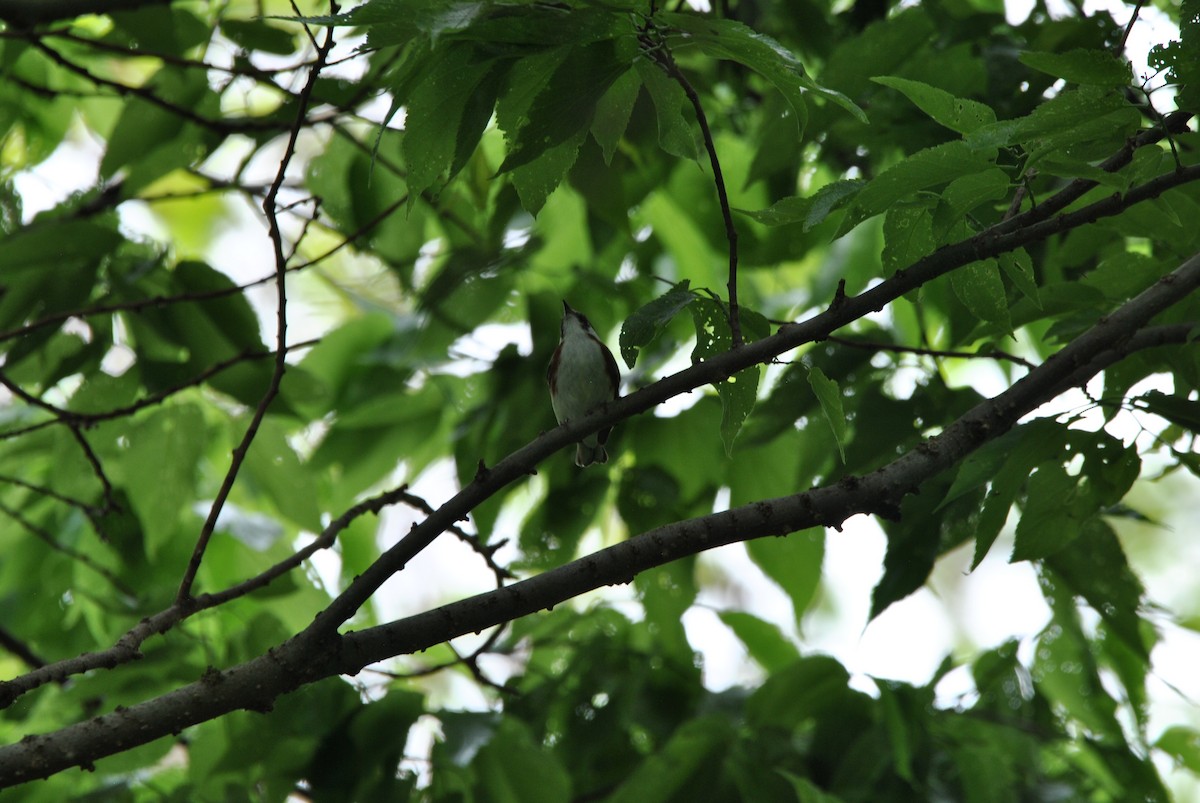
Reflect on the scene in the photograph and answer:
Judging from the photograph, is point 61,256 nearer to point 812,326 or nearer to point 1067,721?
point 812,326

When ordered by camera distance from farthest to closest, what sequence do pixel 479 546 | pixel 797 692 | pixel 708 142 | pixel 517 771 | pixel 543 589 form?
pixel 797 692 < pixel 517 771 < pixel 479 546 < pixel 543 589 < pixel 708 142

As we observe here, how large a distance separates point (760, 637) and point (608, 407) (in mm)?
2132

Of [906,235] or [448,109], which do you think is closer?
[448,109]

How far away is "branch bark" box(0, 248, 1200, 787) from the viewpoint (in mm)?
2084

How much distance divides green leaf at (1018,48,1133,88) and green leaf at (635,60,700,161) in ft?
1.99

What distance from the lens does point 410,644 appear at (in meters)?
2.15

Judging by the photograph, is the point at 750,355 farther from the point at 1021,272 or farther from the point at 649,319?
the point at 1021,272

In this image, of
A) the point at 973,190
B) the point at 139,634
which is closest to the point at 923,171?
the point at 973,190

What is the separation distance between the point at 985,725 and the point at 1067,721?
0.57 metres

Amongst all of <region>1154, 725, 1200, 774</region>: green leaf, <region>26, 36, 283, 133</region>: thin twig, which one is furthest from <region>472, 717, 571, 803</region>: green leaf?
<region>1154, 725, 1200, 774</region>: green leaf

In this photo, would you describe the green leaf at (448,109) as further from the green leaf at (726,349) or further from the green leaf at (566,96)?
the green leaf at (726,349)

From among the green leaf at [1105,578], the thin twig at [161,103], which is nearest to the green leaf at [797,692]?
the green leaf at [1105,578]

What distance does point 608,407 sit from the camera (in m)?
2.09

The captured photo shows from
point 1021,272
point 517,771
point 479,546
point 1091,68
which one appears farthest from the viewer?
point 517,771
